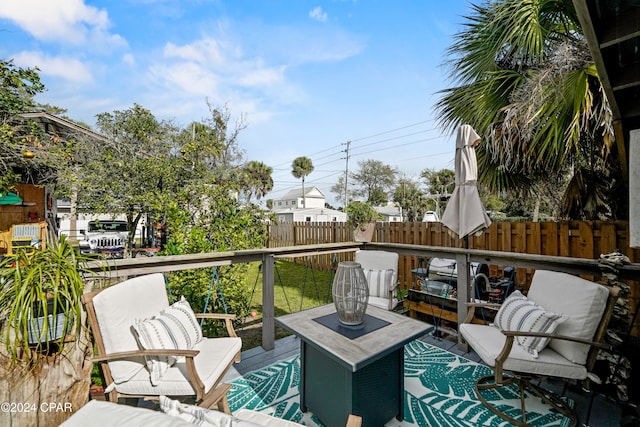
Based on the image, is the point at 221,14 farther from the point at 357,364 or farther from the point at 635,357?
the point at 635,357

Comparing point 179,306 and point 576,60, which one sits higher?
point 576,60

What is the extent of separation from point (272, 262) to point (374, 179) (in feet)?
77.4

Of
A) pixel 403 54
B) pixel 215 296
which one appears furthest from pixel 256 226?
pixel 403 54

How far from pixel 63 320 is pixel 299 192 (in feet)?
96.6

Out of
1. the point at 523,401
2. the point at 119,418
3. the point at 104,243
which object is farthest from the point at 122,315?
the point at 104,243

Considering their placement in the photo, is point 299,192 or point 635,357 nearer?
point 635,357

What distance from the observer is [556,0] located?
307 cm

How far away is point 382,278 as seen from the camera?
3.39m

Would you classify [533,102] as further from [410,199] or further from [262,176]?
[262,176]

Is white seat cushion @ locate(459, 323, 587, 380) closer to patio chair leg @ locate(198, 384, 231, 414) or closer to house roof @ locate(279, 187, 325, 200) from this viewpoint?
patio chair leg @ locate(198, 384, 231, 414)

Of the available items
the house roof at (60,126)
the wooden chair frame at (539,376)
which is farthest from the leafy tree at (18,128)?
the wooden chair frame at (539,376)

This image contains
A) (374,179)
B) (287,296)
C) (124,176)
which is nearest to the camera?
(287,296)

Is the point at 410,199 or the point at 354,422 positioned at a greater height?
the point at 410,199

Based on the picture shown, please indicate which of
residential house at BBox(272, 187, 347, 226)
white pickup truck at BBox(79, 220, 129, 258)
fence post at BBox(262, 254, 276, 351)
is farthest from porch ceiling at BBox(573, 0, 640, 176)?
residential house at BBox(272, 187, 347, 226)
